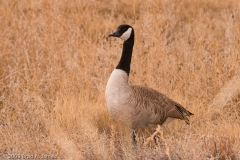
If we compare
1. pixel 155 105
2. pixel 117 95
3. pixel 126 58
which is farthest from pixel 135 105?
pixel 126 58

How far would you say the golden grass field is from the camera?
5246mm

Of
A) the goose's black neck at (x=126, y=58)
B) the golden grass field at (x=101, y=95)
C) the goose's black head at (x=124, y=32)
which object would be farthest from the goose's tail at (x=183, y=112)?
the goose's black head at (x=124, y=32)

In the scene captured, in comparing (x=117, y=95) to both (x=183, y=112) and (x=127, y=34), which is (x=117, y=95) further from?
(x=183, y=112)

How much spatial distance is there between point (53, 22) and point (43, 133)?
9.97 feet

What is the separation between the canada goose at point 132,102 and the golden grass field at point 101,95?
Result: 233 millimetres

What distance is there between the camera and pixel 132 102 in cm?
565

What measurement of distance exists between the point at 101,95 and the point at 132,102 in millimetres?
1397

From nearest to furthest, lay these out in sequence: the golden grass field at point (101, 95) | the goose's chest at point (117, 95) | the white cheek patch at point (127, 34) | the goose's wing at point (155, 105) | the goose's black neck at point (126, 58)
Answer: the golden grass field at point (101, 95), the goose's chest at point (117, 95), the goose's wing at point (155, 105), the goose's black neck at point (126, 58), the white cheek patch at point (127, 34)

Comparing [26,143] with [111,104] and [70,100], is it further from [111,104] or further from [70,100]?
[70,100]

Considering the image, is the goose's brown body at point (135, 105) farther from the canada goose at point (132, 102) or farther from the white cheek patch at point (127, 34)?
the white cheek patch at point (127, 34)

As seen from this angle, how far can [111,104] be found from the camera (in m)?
A: 5.62

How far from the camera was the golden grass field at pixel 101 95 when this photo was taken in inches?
207

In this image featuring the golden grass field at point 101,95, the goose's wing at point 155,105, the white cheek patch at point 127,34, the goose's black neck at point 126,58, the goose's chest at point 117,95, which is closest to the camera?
the golden grass field at point 101,95

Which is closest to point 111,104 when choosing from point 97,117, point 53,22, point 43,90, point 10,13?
point 97,117
